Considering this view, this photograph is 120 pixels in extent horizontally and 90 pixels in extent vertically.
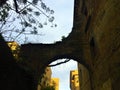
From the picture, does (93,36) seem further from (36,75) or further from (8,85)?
(8,85)

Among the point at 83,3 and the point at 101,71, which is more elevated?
the point at 83,3

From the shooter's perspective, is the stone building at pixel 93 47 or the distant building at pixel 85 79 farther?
the distant building at pixel 85 79

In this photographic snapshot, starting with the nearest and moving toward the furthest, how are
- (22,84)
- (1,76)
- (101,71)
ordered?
(1,76) → (22,84) → (101,71)

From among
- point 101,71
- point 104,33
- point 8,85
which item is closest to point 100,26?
point 104,33

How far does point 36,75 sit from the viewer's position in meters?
14.3

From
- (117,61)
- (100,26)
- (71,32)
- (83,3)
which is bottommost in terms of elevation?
(117,61)

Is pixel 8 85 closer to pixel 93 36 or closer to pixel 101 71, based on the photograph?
pixel 101 71

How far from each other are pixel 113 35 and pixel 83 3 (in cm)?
678

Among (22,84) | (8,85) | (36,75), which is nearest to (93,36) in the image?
(36,75)

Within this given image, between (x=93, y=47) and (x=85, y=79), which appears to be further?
(x=85, y=79)

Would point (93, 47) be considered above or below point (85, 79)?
above

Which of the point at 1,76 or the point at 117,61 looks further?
the point at 117,61

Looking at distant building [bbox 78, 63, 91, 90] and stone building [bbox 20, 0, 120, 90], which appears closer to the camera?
stone building [bbox 20, 0, 120, 90]

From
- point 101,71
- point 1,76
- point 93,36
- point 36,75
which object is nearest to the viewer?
point 1,76
